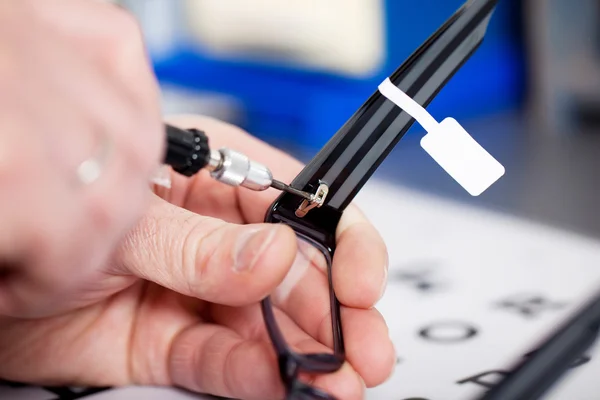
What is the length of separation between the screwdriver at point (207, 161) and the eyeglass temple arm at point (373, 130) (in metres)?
0.03

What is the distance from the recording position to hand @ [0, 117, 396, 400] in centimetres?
28

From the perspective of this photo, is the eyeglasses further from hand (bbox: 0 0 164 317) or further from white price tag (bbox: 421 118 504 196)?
hand (bbox: 0 0 164 317)

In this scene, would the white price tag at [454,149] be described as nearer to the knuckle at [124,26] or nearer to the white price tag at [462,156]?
the white price tag at [462,156]

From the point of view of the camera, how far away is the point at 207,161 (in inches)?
10.8

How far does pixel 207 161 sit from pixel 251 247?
0.13 ft

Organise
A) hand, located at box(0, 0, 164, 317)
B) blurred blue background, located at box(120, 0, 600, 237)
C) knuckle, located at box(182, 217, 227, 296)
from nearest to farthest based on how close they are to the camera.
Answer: hand, located at box(0, 0, 164, 317), knuckle, located at box(182, 217, 227, 296), blurred blue background, located at box(120, 0, 600, 237)

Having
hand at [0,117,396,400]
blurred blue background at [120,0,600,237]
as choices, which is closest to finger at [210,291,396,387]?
hand at [0,117,396,400]

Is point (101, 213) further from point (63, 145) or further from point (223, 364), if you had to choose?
point (223, 364)

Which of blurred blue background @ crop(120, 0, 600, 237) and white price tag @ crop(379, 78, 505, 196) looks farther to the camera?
blurred blue background @ crop(120, 0, 600, 237)

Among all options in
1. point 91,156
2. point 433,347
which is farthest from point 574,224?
point 91,156

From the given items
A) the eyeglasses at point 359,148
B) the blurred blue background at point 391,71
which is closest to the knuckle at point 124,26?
the eyeglasses at point 359,148

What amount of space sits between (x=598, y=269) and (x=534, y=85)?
1.73 ft

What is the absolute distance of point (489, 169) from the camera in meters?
0.32

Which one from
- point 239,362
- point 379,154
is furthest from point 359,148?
point 239,362
